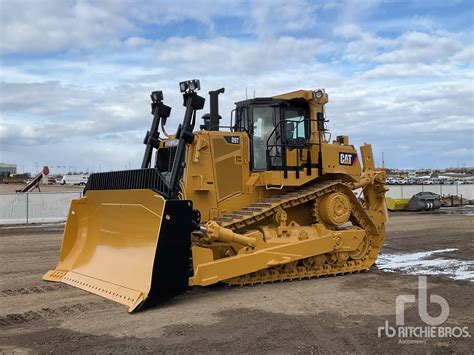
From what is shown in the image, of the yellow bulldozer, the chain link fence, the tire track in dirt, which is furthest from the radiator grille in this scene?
the chain link fence

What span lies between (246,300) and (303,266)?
78.6 inches

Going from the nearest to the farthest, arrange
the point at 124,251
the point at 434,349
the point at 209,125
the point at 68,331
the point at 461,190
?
the point at 434,349 < the point at 68,331 < the point at 124,251 < the point at 209,125 < the point at 461,190

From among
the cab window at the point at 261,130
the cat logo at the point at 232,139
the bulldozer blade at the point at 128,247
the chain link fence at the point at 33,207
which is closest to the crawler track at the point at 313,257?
the cab window at the point at 261,130

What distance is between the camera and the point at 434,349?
523 cm

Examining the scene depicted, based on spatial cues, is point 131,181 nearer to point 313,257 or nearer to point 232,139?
point 232,139

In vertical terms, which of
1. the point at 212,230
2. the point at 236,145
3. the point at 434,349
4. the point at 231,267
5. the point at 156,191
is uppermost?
the point at 236,145

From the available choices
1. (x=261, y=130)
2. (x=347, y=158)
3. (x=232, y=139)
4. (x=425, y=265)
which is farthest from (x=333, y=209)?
(x=425, y=265)

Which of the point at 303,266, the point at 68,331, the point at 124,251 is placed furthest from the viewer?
the point at 303,266

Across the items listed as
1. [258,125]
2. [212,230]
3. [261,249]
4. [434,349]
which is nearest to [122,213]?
[212,230]

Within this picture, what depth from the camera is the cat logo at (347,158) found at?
998cm

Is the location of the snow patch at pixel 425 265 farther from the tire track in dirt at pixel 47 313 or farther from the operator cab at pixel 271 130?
the tire track in dirt at pixel 47 313

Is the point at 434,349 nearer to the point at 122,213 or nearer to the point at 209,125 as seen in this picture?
the point at 122,213

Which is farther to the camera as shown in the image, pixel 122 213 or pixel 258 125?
pixel 258 125

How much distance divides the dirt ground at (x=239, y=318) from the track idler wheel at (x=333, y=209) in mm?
1070
